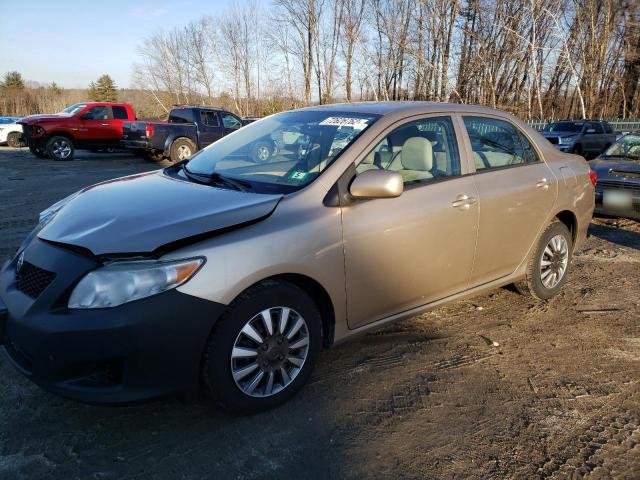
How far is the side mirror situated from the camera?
2.78 meters

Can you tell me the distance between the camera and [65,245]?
2.44 m

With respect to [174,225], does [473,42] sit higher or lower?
higher

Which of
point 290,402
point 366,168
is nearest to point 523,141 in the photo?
point 366,168

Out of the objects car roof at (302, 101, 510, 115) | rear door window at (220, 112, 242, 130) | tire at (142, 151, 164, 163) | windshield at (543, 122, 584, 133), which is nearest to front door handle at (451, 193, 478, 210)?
car roof at (302, 101, 510, 115)

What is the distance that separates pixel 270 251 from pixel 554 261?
3.00 meters

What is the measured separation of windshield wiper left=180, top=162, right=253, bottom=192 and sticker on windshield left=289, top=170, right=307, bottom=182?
0.84 ft

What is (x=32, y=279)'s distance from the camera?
2.45 metres

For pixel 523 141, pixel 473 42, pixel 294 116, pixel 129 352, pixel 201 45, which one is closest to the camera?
pixel 129 352

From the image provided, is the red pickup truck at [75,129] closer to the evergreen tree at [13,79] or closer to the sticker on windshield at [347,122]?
the sticker on windshield at [347,122]

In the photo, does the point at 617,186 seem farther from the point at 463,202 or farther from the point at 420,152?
the point at 420,152

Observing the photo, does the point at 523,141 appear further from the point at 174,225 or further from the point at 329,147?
the point at 174,225

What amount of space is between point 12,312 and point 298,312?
4.61ft

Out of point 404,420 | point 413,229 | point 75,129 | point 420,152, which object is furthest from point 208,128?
point 404,420

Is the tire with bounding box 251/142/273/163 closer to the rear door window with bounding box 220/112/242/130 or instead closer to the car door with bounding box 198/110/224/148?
the car door with bounding box 198/110/224/148
